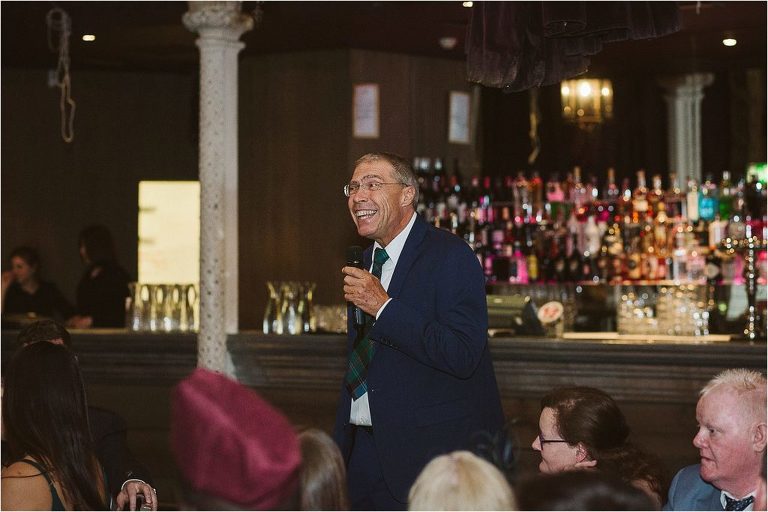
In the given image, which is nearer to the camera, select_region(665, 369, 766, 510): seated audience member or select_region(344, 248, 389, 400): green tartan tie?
select_region(665, 369, 766, 510): seated audience member

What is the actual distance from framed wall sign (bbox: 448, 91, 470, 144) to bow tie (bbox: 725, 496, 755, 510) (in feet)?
17.2

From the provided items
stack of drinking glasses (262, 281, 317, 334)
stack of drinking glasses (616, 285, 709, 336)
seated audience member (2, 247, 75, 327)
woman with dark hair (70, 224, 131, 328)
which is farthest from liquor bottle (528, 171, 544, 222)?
seated audience member (2, 247, 75, 327)

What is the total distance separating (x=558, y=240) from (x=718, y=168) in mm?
1498

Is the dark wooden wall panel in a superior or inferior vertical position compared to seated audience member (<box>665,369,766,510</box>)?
superior

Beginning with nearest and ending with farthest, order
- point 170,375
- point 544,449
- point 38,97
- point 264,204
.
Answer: point 544,449 < point 170,375 < point 264,204 < point 38,97

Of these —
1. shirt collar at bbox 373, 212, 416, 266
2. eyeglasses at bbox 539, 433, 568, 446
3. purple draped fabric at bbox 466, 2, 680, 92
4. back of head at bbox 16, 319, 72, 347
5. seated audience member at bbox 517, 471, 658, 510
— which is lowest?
eyeglasses at bbox 539, 433, 568, 446

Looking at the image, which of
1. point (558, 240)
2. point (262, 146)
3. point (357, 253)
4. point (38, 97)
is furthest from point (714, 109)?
point (357, 253)

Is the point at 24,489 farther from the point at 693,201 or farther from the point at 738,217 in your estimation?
the point at 693,201

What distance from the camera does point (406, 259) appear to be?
9.62ft

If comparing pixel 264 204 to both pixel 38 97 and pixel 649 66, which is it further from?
pixel 649 66

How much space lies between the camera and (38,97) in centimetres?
837

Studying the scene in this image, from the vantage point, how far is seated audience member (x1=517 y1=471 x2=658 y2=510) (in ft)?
4.94

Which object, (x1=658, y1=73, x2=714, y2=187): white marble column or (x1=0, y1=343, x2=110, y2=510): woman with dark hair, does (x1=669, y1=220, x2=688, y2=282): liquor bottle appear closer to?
(x1=658, y1=73, x2=714, y2=187): white marble column

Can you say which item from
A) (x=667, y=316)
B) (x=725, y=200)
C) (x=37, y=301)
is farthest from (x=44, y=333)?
(x=725, y=200)
